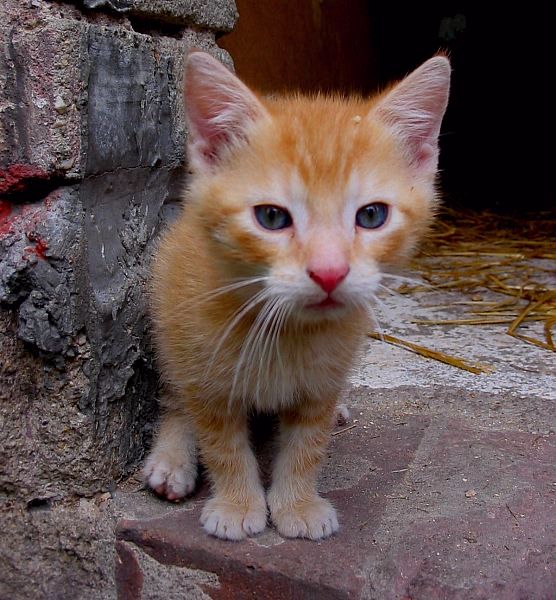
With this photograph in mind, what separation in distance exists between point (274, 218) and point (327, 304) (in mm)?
165

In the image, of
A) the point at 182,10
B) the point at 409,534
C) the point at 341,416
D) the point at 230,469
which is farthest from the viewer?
the point at 341,416

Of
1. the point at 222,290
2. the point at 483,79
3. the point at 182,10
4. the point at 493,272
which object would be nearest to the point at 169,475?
the point at 222,290

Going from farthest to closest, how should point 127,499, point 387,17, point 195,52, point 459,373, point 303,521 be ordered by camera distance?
1. point 387,17
2. point 459,373
3. point 127,499
4. point 303,521
5. point 195,52

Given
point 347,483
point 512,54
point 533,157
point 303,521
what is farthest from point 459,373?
point 512,54

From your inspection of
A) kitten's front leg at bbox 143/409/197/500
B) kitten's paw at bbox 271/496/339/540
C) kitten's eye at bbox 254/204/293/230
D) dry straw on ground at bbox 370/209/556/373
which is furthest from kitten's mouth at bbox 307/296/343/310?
dry straw on ground at bbox 370/209/556/373

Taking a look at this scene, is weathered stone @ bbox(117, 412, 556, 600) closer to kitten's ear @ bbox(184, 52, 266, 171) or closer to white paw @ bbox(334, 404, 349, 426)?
white paw @ bbox(334, 404, 349, 426)

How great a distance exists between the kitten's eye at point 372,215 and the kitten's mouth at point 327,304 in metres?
0.15

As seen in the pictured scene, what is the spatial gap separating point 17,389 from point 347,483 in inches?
27.3

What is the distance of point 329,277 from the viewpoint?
115cm

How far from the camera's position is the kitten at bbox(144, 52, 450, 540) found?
1220mm

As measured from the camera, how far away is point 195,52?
1.26m

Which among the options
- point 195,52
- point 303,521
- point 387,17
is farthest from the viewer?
point 387,17

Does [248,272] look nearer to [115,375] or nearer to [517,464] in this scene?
[115,375]

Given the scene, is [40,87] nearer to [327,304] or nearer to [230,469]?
[327,304]
